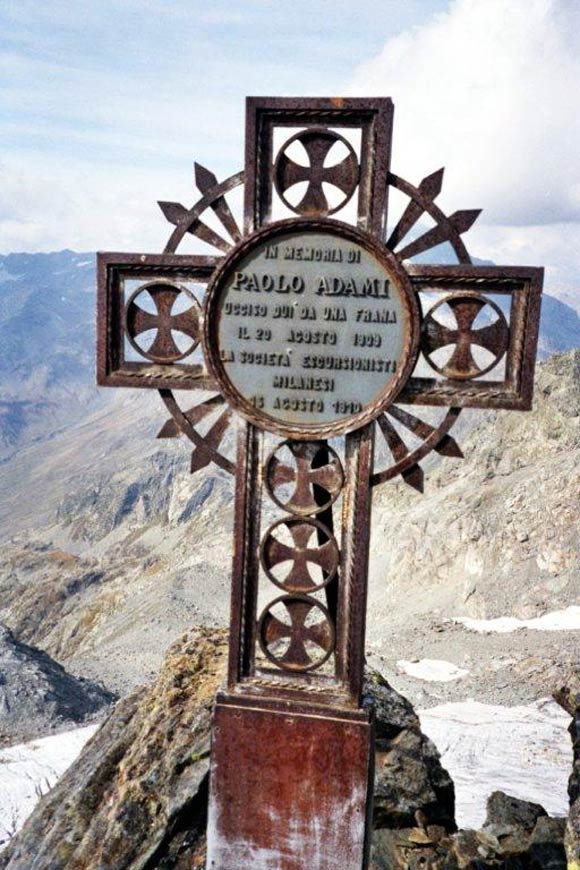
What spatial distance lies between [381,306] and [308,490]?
1.04 metres

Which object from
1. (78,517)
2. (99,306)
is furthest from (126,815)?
(78,517)

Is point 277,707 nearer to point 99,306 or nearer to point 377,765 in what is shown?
point 377,765

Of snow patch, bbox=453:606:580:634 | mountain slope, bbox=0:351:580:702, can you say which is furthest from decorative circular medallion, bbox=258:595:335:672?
snow patch, bbox=453:606:580:634

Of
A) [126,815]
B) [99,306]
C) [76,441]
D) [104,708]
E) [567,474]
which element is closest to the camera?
[99,306]

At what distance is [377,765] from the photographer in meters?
5.64

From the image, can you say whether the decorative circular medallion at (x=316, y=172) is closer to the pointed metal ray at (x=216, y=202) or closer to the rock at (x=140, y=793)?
the pointed metal ray at (x=216, y=202)


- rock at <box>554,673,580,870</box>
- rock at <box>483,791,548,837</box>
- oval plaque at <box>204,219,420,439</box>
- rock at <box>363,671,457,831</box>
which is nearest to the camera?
oval plaque at <box>204,219,420,439</box>

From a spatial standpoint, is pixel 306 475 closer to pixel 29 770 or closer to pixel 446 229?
pixel 446 229

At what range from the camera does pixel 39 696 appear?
52.9 ft

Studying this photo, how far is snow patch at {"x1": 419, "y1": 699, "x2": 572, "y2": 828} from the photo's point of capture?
8.68m

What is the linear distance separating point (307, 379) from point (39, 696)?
14.0 meters

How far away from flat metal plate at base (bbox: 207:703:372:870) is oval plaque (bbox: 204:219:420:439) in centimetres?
156

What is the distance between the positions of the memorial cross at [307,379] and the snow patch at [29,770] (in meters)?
5.06

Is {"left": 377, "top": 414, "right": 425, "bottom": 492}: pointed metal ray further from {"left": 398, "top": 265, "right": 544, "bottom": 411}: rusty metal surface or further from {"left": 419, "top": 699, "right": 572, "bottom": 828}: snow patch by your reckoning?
{"left": 419, "top": 699, "right": 572, "bottom": 828}: snow patch
